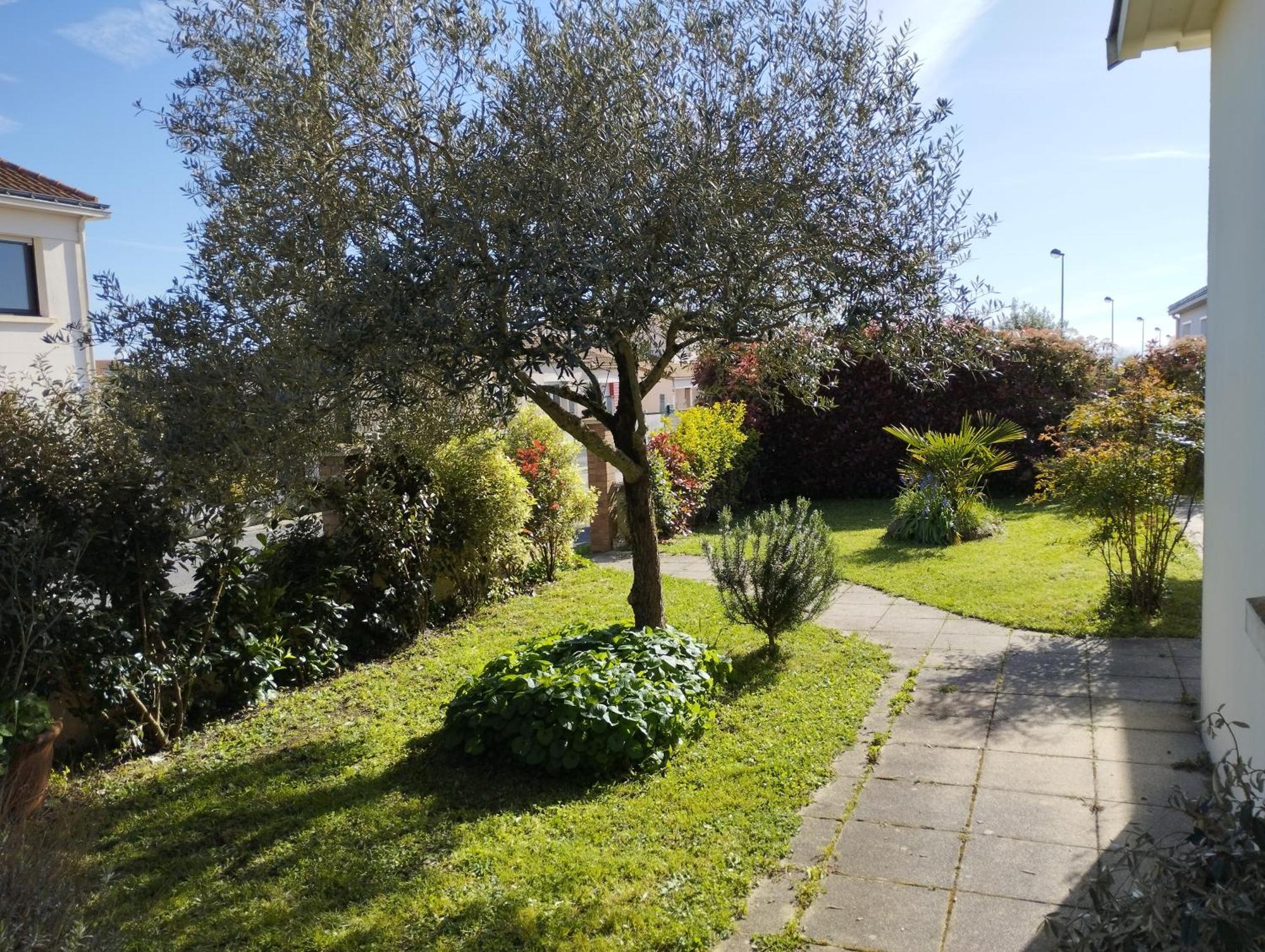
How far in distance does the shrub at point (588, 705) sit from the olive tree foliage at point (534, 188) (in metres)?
1.67

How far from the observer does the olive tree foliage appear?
3898mm

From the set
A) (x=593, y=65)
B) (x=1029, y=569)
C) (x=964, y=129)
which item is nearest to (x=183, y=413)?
(x=593, y=65)

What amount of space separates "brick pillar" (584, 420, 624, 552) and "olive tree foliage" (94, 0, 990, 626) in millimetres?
6789

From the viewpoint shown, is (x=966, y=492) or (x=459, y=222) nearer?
(x=459, y=222)

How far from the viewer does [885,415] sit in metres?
15.3

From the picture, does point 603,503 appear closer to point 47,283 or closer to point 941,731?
point 941,731

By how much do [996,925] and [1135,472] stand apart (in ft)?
15.5

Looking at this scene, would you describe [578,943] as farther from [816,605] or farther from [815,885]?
[816,605]

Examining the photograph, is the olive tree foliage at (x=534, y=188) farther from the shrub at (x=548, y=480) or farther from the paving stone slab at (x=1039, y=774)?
the shrub at (x=548, y=480)

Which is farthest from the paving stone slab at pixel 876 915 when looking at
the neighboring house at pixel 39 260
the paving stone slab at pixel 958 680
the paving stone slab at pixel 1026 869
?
the neighboring house at pixel 39 260

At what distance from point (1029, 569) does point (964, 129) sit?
19.2 ft

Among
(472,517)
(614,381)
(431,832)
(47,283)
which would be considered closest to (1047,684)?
(431,832)

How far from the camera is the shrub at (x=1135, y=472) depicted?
22.9ft

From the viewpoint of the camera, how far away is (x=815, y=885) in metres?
3.70
